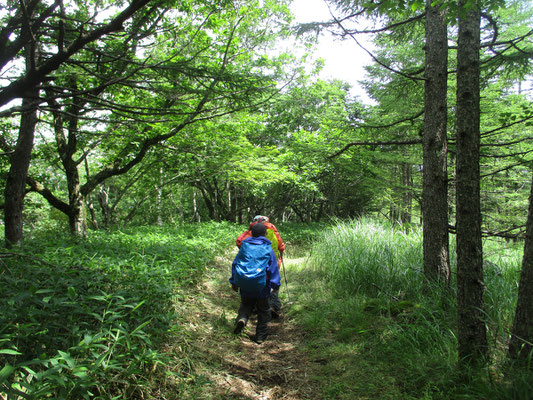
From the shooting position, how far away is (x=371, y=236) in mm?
6430

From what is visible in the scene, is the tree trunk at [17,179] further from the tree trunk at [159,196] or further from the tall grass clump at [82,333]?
the tree trunk at [159,196]

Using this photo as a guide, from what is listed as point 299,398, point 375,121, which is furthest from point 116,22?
point 375,121

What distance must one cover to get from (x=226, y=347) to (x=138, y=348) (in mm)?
1273

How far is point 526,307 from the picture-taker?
6.81 feet

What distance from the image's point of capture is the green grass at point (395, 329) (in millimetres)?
2340

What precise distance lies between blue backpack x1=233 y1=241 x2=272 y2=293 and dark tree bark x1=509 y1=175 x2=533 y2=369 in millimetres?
2692

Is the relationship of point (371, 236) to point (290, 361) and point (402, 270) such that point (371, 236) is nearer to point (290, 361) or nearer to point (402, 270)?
point (402, 270)

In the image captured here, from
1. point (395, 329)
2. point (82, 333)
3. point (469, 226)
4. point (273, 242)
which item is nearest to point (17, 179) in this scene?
point (82, 333)

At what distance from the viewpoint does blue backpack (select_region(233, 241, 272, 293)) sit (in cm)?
395

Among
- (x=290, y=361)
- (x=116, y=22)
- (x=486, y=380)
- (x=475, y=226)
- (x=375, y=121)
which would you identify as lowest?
(x=290, y=361)

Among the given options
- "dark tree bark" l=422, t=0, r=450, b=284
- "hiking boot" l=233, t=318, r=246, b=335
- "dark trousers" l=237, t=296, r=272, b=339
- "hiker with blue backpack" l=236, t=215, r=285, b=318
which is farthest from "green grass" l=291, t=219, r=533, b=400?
"hiking boot" l=233, t=318, r=246, b=335

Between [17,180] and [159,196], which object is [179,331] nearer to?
[17,180]

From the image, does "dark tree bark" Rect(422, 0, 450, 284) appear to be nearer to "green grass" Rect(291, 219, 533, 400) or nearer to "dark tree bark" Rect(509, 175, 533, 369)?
"green grass" Rect(291, 219, 533, 400)

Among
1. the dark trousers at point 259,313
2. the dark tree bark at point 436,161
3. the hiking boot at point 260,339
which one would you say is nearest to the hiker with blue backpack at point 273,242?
the dark trousers at point 259,313
